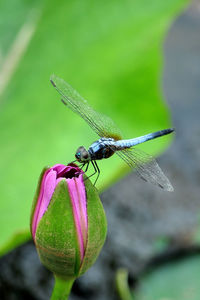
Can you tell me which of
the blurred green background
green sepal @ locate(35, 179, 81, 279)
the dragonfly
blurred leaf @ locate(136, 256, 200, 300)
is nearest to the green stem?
green sepal @ locate(35, 179, 81, 279)

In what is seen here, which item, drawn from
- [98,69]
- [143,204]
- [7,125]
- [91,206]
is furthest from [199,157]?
[91,206]

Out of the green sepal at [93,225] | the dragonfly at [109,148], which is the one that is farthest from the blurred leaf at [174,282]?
the green sepal at [93,225]

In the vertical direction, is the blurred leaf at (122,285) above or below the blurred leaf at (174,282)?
above

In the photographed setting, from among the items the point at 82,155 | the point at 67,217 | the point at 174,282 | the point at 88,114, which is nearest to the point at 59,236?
the point at 67,217

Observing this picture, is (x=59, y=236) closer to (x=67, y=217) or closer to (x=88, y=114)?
(x=67, y=217)

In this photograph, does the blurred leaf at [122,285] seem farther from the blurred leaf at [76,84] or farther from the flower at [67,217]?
the flower at [67,217]

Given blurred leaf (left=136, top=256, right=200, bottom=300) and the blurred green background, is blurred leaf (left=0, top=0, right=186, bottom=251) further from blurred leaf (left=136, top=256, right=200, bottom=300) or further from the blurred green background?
blurred leaf (left=136, top=256, right=200, bottom=300)
